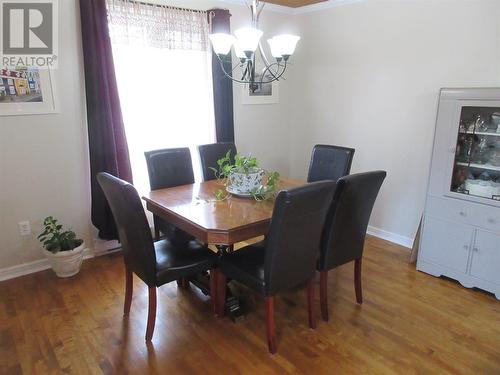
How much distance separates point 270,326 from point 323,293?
474 mm

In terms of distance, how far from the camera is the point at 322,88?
13.5ft

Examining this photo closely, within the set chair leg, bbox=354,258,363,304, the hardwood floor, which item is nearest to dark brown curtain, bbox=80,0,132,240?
the hardwood floor

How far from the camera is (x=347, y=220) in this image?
2242 millimetres

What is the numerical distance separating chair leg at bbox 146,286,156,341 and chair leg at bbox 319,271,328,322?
105cm

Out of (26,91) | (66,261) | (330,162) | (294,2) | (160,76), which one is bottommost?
(66,261)

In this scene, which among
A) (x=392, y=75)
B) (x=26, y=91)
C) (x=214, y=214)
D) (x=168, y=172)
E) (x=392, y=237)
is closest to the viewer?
(x=214, y=214)

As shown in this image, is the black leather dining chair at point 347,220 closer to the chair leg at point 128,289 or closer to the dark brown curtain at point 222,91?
the chair leg at point 128,289

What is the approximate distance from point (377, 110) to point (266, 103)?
131 centimetres

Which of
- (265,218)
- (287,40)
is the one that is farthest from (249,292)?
(287,40)

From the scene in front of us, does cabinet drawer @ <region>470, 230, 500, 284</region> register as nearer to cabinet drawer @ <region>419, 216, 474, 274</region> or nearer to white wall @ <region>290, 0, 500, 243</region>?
cabinet drawer @ <region>419, 216, 474, 274</region>

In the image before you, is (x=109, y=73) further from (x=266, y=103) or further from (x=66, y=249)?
(x=266, y=103)

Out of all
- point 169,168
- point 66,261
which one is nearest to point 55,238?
point 66,261

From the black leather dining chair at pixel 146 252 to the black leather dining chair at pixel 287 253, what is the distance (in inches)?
7.3

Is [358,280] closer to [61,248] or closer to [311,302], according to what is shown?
[311,302]
